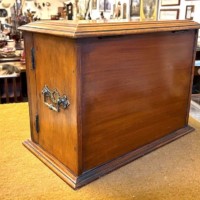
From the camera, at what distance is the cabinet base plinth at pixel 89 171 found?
0.74 m

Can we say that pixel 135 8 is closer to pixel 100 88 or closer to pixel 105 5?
pixel 105 5

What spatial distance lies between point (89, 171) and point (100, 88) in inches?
9.6

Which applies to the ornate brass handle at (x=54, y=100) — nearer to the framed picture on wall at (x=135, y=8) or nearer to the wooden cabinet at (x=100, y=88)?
the wooden cabinet at (x=100, y=88)

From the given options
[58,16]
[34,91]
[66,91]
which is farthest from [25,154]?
[58,16]

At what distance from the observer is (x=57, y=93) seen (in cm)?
74

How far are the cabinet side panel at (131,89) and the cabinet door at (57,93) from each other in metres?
0.03

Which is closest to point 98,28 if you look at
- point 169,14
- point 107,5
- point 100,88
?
point 100,88

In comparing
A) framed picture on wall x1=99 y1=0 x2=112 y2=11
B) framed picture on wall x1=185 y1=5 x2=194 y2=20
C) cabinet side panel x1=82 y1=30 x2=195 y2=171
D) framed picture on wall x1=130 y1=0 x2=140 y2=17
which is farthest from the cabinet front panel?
framed picture on wall x1=99 y1=0 x2=112 y2=11

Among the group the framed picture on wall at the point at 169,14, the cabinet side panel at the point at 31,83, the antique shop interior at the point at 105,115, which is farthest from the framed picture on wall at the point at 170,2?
the cabinet side panel at the point at 31,83

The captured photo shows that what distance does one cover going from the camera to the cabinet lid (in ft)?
2.07

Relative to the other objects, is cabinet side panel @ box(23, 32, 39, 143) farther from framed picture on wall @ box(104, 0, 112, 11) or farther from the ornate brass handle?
framed picture on wall @ box(104, 0, 112, 11)

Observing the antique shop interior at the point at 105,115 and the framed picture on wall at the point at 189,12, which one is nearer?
the antique shop interior at the point at 105,115

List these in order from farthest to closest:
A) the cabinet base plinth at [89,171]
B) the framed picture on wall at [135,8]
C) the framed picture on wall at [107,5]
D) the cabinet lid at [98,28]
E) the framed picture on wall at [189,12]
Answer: the framed picture on wall at [107,5] → the framed picture on wall at [135,8] → the framed picture on wall at [189,12] → the cabinet base plinth at [89,171] → the cabinet lid at [98,28]

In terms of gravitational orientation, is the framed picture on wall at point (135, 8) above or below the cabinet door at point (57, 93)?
above
